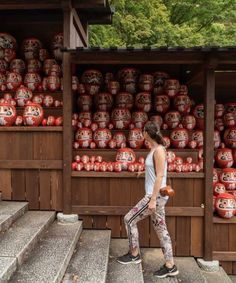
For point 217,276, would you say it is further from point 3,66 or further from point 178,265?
point 3,66

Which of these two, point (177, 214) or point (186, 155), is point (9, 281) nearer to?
point (177, 214)

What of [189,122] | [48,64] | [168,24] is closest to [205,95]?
[189,122]

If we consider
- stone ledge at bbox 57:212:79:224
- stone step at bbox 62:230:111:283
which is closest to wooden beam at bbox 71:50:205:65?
stone ledge at bbox 57:212:79:224

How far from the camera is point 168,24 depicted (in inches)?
502

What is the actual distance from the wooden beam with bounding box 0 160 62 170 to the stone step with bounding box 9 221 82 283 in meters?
0.92

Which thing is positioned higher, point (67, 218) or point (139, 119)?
point (139, 119)

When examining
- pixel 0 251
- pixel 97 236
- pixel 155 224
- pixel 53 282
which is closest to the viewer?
pixel 53 282

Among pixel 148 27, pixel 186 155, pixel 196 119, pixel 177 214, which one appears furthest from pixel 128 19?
pixel 177 214

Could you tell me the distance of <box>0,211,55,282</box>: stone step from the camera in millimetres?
3240

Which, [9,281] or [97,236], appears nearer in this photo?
[9,281]

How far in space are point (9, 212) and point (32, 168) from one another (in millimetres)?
849

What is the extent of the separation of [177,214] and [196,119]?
6.25 ft

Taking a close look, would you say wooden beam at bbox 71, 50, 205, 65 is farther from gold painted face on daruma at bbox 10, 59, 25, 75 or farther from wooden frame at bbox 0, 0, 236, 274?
gold painted face on daruma at bbox 10, 59, 25, 75

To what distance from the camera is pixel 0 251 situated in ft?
11.4
